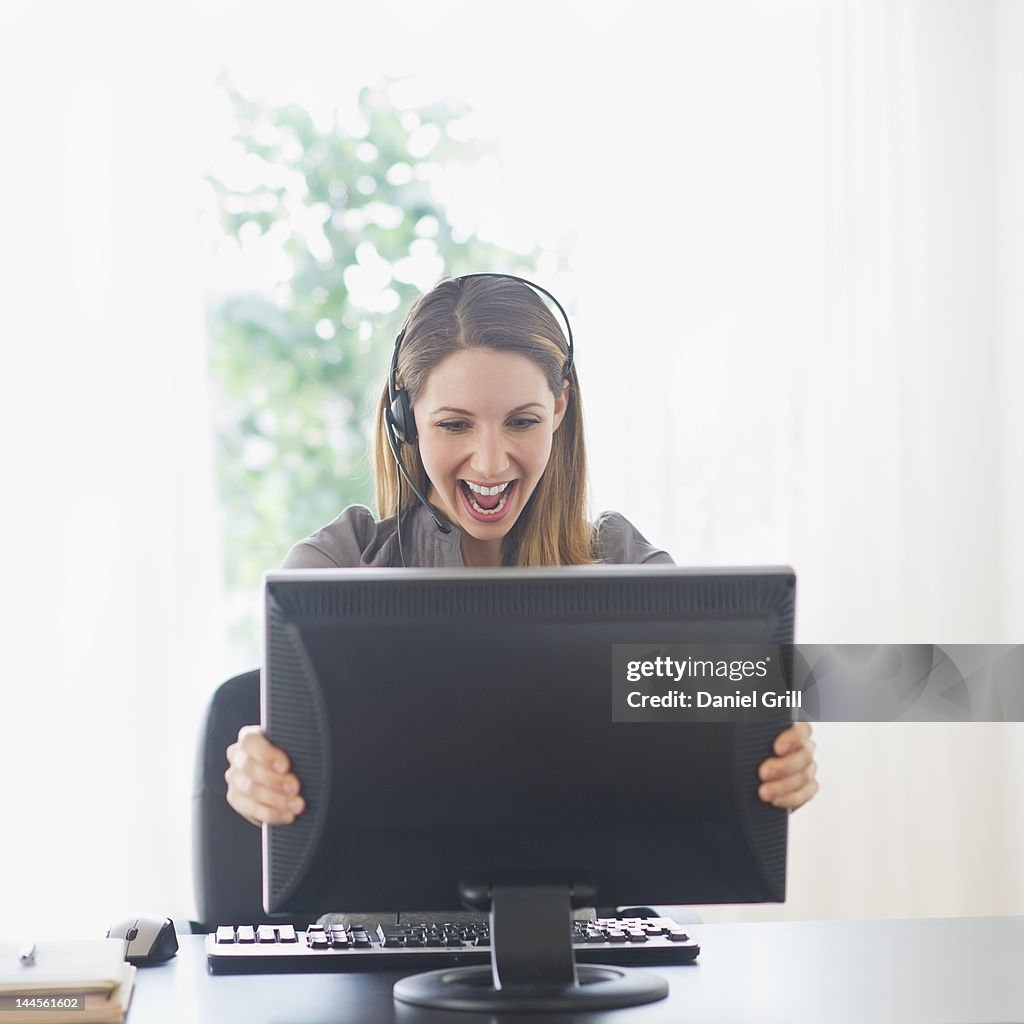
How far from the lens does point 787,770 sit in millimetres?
1119

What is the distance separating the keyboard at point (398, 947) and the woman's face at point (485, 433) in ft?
1.80

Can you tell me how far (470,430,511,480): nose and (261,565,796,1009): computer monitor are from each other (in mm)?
489

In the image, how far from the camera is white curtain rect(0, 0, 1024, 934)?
2.77m

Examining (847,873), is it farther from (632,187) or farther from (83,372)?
(83,372)

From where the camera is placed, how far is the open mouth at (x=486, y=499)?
1621mm

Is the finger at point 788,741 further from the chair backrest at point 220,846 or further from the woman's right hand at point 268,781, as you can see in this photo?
the chair backrest at point 220,846

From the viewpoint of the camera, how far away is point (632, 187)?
113 inches

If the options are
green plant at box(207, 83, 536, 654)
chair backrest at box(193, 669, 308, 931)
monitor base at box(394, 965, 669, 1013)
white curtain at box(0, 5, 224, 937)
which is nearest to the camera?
monitor base at box(394, 965, 669, 1013)

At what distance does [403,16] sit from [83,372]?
1.10 meters

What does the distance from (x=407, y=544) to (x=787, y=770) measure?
72cm

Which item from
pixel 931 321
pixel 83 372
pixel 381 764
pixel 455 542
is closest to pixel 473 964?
pixel 381 764
